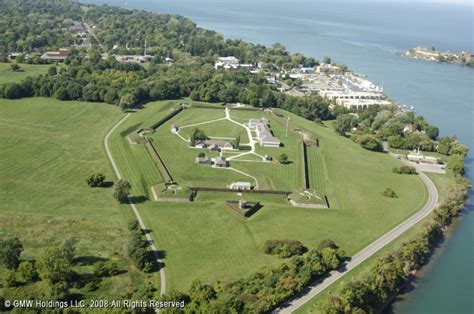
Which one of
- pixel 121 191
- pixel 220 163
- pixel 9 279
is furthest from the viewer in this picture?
pixel 220 163

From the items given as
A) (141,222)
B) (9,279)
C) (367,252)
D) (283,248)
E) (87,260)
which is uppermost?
(283,248)

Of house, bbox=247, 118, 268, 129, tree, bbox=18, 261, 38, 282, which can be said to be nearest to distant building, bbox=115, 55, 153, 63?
house, bbox=247, 118, 268, 129

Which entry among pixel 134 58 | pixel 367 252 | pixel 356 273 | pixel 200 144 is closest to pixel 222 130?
pixel 200 144

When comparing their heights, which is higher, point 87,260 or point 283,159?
point 283,159

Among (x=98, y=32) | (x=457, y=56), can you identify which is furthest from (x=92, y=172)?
(x=457, y=56)

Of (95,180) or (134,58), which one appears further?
(134,58)

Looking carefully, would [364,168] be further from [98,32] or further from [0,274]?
[98,32]

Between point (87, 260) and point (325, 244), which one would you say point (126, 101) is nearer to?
point (87, 260)
